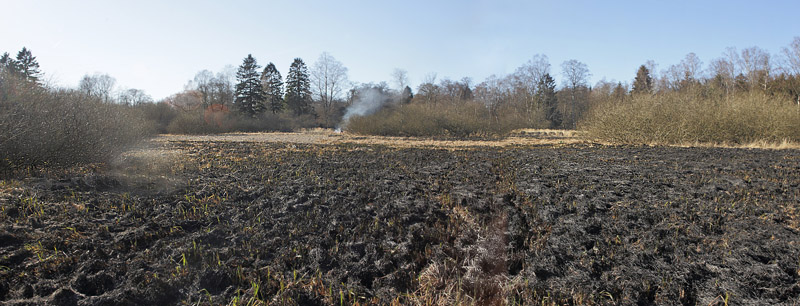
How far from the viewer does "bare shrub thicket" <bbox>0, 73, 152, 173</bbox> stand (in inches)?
238

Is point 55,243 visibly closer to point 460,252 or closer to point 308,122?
point 460,252

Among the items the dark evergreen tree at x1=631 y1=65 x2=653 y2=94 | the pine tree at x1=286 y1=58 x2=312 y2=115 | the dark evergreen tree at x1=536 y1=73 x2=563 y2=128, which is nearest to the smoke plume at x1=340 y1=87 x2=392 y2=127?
the pine tree at x1=286 y1=58 x2=312 y2=115

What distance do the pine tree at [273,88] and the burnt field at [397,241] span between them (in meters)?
39.3

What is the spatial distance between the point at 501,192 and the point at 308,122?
3746cm

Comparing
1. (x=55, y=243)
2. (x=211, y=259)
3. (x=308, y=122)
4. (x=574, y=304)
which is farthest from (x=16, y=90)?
(x=308, y=122)

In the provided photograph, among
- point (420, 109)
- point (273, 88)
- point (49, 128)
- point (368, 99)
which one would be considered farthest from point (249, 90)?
point (49, 128)

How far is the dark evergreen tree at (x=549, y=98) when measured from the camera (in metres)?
41.7

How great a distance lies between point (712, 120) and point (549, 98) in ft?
95.0

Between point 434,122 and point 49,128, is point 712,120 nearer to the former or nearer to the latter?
point 434,122

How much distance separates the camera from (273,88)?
45.1 meters

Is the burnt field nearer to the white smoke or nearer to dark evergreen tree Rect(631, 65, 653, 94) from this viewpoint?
the white smoke

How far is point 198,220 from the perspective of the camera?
4422mm

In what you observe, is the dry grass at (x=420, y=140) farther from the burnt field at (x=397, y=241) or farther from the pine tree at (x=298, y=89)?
the pine tree at (x=298, y=89)

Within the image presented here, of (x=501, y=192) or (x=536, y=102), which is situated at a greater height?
(x=536, y=102)
